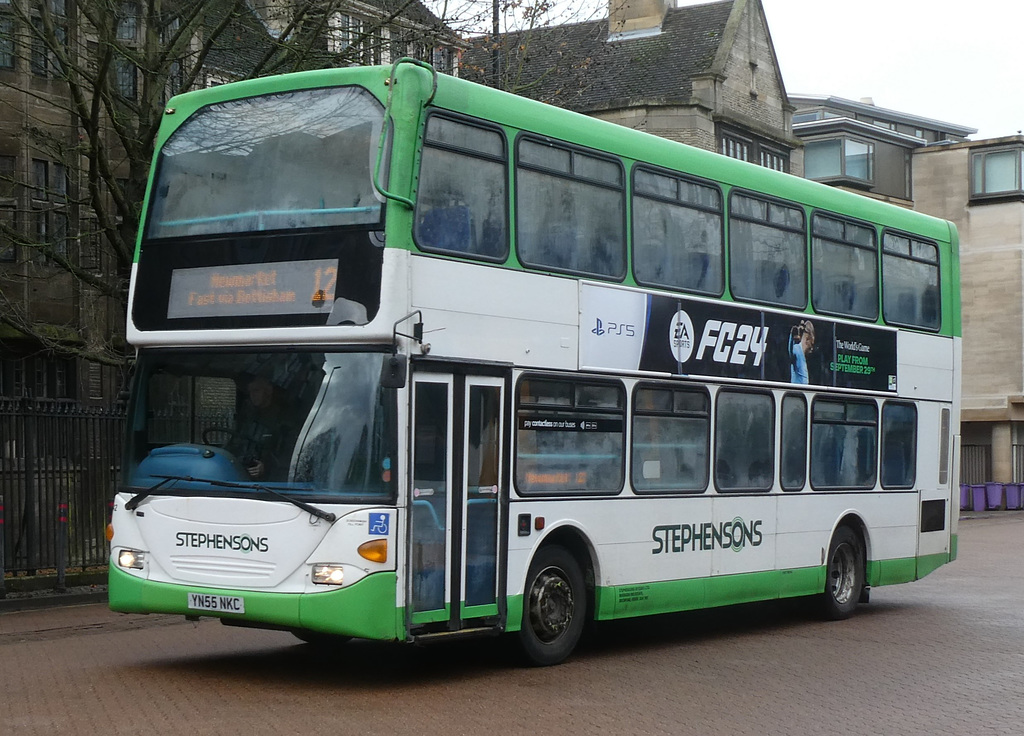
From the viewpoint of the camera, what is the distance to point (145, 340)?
11.0 m

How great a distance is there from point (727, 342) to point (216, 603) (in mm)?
5594

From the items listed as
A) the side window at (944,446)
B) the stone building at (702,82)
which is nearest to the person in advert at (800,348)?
the side window at (944,446)

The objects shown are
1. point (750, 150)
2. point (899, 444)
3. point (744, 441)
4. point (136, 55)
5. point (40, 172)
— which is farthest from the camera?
point (750, 150)

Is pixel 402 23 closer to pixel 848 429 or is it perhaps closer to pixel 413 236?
pixel 848 429

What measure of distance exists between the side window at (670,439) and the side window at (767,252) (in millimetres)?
1304

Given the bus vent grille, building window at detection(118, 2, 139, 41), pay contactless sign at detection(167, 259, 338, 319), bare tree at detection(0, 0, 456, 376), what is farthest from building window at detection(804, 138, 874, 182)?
the bus vent grille

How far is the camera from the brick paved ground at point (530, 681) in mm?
9289

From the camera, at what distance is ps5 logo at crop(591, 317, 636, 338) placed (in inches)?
483

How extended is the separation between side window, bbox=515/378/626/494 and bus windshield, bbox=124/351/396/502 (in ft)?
5.27

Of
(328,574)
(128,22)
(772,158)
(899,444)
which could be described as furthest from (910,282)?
(772,158)

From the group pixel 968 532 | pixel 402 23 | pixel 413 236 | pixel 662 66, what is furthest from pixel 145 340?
pixel 662 66

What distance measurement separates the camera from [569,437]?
39.2ft

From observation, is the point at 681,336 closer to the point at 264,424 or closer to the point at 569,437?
the point at 569,437

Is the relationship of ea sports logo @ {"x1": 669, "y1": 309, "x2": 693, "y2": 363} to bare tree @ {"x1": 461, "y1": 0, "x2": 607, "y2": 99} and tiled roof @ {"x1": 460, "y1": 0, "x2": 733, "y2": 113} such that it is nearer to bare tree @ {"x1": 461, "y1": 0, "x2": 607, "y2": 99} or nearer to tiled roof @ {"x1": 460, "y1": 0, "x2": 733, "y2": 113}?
bare tree @ {"x1": 461, "y1": 0, "x2": 607, "y2": 99}
